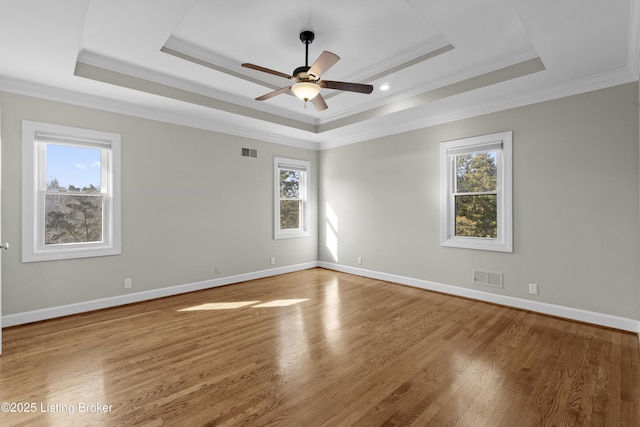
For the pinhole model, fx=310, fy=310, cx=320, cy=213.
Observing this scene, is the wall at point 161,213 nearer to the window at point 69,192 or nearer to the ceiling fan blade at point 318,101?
the window at point 69,192

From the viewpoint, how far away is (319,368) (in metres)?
2.43

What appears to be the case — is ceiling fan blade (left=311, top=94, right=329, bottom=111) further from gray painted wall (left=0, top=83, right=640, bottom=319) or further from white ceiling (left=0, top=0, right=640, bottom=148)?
gray painted wall (left=0, top=83, right=640, bottom=319)

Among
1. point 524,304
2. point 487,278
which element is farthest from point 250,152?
point 524,304

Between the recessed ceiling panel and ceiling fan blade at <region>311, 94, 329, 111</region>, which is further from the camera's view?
ceiling fan blade at <region>311, 94, 329, 111</region>

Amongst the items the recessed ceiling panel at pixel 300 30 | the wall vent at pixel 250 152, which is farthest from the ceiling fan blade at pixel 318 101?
the wall vent at pixel 250 152

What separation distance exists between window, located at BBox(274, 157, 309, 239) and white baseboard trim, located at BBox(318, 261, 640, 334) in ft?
5.39

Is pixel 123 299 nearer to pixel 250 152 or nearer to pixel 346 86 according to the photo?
pixel 250 152

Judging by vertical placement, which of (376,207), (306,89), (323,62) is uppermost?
(323,62)

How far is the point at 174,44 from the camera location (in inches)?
127

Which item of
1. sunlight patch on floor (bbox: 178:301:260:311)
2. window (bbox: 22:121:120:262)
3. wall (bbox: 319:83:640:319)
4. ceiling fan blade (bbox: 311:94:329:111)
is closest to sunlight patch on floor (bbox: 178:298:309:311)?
sunlight patch on floor (bbox: 178:301:260:311)

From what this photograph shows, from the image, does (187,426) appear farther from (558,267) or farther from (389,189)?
(389,189)

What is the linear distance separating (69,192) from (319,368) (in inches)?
140

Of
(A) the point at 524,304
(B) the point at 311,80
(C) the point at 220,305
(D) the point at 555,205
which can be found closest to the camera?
(B) the point at 311,80

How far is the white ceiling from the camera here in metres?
2.46
